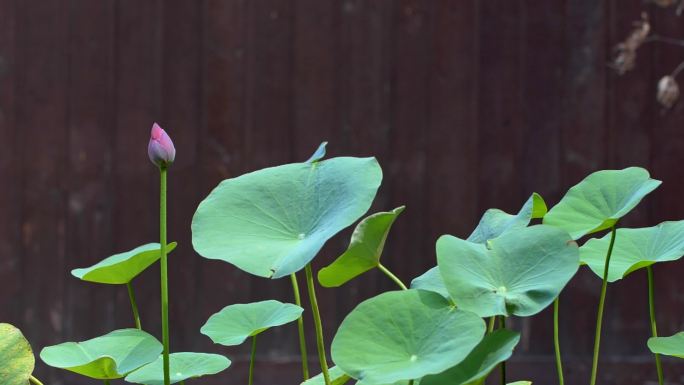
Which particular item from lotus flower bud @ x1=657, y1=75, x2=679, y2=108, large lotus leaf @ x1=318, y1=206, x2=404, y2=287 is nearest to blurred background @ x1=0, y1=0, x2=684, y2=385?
lotus flower bud @ x1=657, y1=75, x2=679, y2=108

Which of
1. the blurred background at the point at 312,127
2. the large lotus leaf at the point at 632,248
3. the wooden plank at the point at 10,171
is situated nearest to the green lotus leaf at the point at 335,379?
the large lotus leaf at the point at 632,248

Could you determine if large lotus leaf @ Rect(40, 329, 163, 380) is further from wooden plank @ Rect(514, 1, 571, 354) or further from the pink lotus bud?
wooden plank @ Rect(514, 1, 571, 354)

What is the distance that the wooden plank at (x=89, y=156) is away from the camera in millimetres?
3311

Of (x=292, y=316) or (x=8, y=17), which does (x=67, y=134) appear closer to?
(x=8, y=17)

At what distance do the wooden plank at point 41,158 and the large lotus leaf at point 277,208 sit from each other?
2896mm

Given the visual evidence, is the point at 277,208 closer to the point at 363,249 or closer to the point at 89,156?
the point at 363,249

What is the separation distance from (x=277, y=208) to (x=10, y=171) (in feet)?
9.73

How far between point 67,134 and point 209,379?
913 mm

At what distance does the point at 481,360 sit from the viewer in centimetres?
42

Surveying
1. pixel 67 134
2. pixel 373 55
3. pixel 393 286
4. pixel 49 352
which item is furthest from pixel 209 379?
pixel 49 352

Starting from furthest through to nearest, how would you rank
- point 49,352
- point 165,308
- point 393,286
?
1. point 393,286
2. point 49,352
3. point 165,308

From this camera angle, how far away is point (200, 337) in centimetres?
326

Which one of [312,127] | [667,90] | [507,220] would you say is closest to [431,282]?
[507,220]

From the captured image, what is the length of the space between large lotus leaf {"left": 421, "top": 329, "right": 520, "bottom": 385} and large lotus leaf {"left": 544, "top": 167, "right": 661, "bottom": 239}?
13cm
